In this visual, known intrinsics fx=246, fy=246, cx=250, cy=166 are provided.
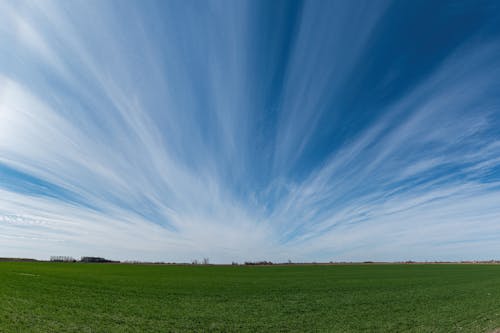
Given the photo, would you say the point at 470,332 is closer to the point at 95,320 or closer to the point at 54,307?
the point at 95,320

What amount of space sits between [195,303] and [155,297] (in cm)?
447

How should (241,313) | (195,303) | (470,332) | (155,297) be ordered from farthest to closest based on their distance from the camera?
1. (155,297)
2. (195,303)
3. (241,313)
4. (470,332)

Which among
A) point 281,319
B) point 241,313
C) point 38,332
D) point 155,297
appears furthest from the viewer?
point 155,297

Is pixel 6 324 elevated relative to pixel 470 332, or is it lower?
elevated

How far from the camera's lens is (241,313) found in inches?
679

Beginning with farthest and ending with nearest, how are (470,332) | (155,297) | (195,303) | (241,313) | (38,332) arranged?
(155,297) → (195,303) → (241,313) → (470,332) → (38,332)

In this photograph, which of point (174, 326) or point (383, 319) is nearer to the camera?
point (174, 326)

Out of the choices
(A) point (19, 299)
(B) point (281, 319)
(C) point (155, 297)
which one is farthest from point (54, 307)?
(B) point (281, 319)

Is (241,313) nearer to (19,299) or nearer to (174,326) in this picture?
(174,326)

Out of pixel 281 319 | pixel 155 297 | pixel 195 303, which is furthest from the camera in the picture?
pixel 155 297

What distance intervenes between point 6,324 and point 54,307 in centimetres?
425

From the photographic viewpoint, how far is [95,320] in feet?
47.6

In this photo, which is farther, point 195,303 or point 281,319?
point 195,303

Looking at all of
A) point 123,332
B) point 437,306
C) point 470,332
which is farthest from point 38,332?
point 437,306
